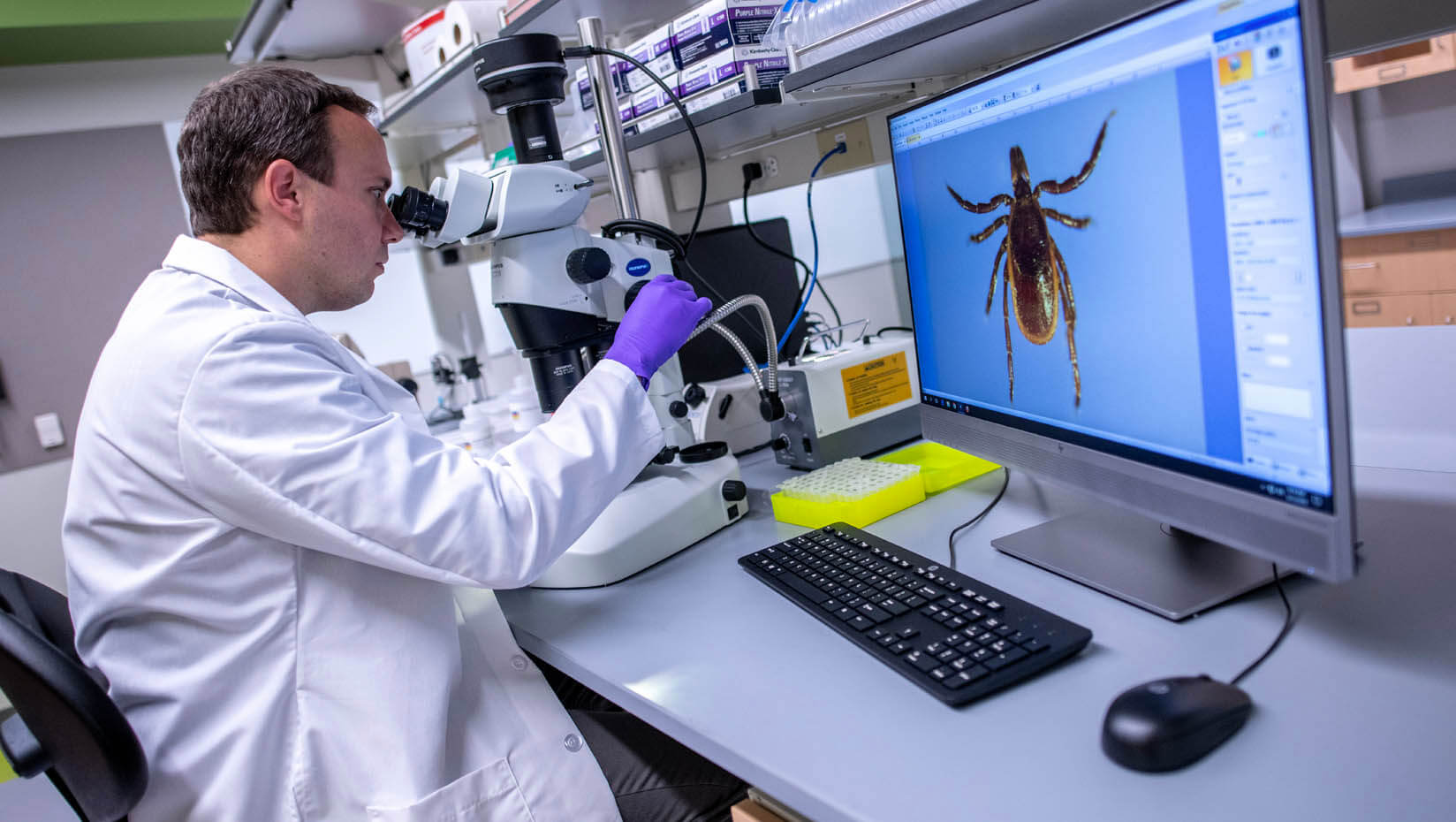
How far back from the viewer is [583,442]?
943 mm

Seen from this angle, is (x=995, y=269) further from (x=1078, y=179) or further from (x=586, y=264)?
(x=586, y=264)

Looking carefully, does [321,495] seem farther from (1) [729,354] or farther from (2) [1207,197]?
(1) [729,354]

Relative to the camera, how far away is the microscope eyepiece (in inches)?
39.8

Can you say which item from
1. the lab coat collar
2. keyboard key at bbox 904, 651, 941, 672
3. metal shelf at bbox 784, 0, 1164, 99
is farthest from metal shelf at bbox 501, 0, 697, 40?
keyboard key at bbox 904, 651, 941, 672

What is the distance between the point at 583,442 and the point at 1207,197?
2.07 feet

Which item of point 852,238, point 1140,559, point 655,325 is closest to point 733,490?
point 655,325

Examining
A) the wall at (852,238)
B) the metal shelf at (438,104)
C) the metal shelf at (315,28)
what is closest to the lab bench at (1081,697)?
the wall at (852,238)

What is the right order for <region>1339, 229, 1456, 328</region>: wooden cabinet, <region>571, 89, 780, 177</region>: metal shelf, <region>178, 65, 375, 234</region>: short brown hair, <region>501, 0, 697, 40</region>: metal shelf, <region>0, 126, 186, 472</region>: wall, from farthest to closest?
<region>0, 126, 186, 472</region>: wall < <region>1339, 229, 1456, 328</region>: wooden cabinet < <region>501, 0, 697, 40</region>: metal shelf < <region>571, 89, 780, 177</region>: metal shelf < <region>178, 65, 375, 234</region>: short brown hair

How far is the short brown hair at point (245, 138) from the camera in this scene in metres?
0.94

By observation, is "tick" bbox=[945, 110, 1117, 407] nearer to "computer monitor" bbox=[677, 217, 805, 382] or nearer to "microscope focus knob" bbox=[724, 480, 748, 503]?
"microscope focus knob" bbox=[724, 480, 748, 503]

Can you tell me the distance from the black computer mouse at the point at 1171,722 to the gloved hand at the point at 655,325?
65 centimetres

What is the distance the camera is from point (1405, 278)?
7.73 ft

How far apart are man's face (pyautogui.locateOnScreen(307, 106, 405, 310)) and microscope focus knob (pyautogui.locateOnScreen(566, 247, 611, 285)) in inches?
8.5

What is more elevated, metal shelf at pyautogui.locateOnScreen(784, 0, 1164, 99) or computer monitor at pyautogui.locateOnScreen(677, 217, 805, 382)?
metal shelf at pyautogui.locateOnScreen(784, 0, 1164, 99)
